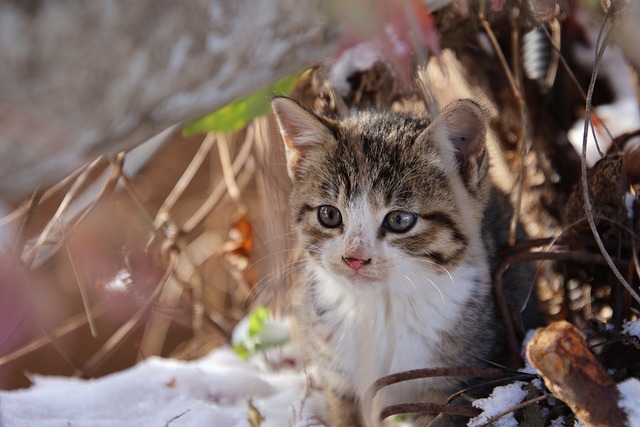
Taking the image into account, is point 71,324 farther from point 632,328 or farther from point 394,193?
point 632,328

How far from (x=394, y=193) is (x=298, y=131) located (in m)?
0.29

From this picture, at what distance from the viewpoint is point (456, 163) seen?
1.42m

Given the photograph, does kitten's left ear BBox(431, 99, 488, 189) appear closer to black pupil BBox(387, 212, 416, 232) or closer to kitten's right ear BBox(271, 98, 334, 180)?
black pupil BBox(387, 212, 416, 232)

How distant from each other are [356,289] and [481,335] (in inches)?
12.0

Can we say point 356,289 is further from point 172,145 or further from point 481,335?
point 172,145

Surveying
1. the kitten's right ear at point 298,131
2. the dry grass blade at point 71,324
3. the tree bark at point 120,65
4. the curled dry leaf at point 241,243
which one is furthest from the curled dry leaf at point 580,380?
the dry grass blade at point 71,324

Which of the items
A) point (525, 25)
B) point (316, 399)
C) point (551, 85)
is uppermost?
point (525, 25)

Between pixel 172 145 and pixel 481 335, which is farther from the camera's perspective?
pixel 172 145

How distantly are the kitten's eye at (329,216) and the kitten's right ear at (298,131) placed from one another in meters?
0.15

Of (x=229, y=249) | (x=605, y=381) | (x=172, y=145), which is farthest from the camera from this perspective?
(x=172, y=145)

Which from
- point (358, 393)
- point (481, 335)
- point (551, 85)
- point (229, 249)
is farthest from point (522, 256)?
point (229, 249)

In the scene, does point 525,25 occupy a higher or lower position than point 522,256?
higher

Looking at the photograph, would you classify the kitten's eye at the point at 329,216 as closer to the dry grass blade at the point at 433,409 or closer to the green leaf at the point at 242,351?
the dry grass blade at the point at 433,409

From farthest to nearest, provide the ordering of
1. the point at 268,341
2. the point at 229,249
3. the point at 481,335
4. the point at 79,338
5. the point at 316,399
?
the point at 79,338 → the point at 229,249 → the point at 268,341 → the point at 316,399 → the point at 481,335
